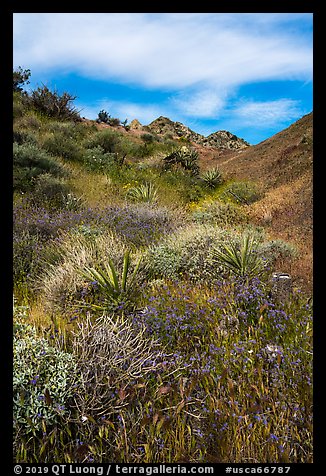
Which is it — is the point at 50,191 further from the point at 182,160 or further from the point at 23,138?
the point at 182,160

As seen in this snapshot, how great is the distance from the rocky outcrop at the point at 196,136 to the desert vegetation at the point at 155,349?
1459 inches

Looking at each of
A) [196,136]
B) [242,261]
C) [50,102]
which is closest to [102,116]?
[50,102]

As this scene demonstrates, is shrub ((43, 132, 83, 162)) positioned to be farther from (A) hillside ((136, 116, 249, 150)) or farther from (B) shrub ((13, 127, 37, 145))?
(A) hillside ((136, 116, 249, 150))

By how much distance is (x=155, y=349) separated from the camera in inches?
148

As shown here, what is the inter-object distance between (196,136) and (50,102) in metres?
28.3

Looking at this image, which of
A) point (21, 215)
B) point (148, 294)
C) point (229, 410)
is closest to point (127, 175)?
point (21, 215)

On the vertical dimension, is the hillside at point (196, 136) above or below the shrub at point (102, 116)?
above

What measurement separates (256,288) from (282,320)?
643 millimetres

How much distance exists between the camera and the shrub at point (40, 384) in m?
2.61

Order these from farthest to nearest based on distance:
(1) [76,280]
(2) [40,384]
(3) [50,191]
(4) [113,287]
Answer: (3) [50,191] → (1) [76,280] → (4) [113,287] → (2) [40,384]

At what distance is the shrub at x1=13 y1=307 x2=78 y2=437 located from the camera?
2.61 meters

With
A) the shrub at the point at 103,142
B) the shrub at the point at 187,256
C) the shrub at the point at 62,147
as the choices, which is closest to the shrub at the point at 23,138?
the shrub at the point at 62,147

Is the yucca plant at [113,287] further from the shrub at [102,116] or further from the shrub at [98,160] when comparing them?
the shrub at [102,116]

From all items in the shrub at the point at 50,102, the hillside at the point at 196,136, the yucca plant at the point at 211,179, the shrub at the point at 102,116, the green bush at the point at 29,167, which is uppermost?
the hillside at the point at 196,136
